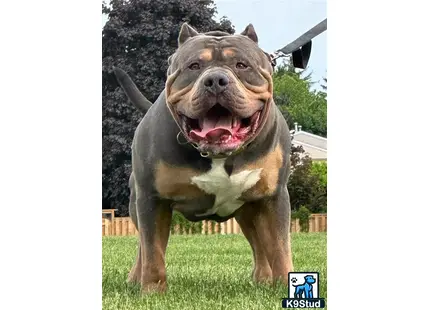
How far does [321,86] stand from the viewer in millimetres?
4684

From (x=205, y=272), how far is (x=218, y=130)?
1127mm

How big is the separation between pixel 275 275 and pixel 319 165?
59cm

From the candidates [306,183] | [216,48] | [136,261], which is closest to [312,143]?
[306,183]

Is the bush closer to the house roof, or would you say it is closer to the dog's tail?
the house roof

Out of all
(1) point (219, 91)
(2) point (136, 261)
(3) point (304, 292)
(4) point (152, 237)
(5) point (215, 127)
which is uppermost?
(1) point (219, 91)

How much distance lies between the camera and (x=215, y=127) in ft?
14.1

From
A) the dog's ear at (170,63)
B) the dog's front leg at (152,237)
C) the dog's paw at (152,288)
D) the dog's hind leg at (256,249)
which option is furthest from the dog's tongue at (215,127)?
the dog's paw at (152,288)

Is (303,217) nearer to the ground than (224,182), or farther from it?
nearer to the ground

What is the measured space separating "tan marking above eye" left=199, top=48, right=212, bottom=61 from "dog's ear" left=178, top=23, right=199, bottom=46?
0.70ft

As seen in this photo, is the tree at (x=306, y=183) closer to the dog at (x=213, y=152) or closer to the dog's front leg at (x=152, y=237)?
the dog at (x=213, y=152)

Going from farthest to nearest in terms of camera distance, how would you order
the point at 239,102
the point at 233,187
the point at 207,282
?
the point at 207,282, the point at 233,187, the point at 239,102

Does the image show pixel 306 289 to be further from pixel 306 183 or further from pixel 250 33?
pixel 250 33
